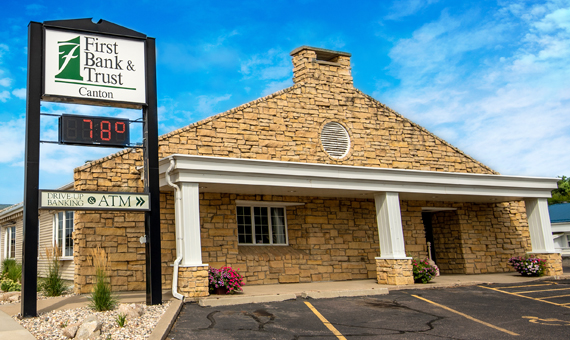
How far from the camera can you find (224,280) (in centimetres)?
1103

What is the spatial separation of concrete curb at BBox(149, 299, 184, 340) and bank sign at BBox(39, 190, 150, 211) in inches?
78.6

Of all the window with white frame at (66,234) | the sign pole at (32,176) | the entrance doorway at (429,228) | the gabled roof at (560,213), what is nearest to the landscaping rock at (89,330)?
the sign pole at (32,176)

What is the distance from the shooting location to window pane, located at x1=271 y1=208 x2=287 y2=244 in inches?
575

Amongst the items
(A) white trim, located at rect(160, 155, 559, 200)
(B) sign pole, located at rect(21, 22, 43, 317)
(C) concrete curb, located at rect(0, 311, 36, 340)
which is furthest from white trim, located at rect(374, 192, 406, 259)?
(C) concrete curb, located at rect(0, 311, 36, 340)

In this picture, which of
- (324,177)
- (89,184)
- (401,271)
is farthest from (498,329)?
(89,184)

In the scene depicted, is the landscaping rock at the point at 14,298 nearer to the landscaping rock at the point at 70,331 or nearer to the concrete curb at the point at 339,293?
the landscaping rock at the point at 70,331

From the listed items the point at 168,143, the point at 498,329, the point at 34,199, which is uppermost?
the point at 168,143

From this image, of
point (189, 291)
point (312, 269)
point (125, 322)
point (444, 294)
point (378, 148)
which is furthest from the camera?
point (378, 148)

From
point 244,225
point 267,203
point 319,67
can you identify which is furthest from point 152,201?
point 319,67

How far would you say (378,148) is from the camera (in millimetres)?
16109

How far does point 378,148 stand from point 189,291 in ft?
27.5

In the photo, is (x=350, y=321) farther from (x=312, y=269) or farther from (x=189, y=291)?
(x=312, y=269)

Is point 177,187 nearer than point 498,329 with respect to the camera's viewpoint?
No

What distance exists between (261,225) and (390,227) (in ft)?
12.4
